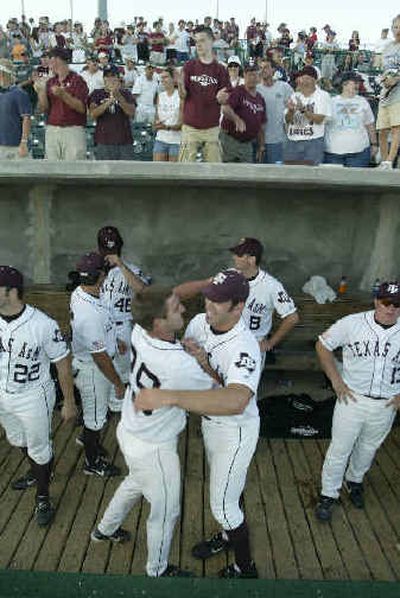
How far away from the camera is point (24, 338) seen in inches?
163

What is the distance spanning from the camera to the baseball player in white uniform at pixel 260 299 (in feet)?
17.0

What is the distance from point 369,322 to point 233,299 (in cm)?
153

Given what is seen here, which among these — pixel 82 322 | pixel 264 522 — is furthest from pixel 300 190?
pixel 264 522

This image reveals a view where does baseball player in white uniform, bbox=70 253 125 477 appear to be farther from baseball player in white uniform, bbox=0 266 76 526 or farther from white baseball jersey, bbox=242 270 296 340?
white baseball jersey, bbox=242 270 296 340

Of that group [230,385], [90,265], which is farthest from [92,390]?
[230,385]

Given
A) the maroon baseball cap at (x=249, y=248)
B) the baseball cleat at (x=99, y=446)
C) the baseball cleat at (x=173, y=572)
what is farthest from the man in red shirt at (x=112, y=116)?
the baseball cleat at (x=173, y=572)

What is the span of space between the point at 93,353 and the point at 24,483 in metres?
1.39

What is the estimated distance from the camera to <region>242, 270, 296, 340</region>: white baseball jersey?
5391mm

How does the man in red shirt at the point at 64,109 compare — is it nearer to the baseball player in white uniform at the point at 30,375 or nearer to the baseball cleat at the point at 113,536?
the baseball player in white uniform at the point at 30,375

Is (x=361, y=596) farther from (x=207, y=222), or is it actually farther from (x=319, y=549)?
(x=207, y=222)

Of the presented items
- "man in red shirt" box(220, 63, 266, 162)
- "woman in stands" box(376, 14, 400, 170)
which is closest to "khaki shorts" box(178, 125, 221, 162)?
"man in red shirt" box(220, 63, 266, 162)

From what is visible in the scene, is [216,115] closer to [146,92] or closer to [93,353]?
[93,353]

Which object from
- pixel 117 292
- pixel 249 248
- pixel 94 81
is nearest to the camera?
pixel 249 248

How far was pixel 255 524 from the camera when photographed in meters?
4.68
